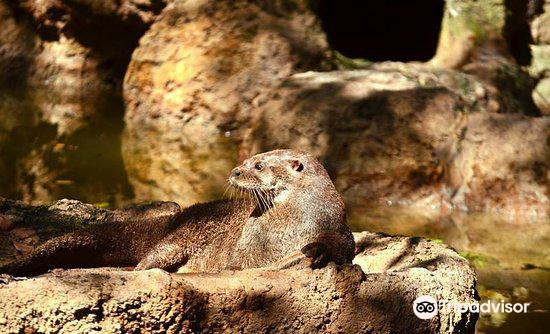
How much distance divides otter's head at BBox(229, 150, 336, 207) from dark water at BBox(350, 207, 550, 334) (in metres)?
1.85

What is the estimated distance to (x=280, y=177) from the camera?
4434 millimetres

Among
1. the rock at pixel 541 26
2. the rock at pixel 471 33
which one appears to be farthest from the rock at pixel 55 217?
the rock at pixel 541 26

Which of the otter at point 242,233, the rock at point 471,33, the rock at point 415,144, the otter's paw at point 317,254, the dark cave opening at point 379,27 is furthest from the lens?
the dark cave opening at point 379,27

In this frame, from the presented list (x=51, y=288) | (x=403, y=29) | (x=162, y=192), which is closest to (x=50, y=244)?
(x=51, y=288)

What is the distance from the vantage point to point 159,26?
1090 cm

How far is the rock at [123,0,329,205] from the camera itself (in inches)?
400

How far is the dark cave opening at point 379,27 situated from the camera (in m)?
12.2

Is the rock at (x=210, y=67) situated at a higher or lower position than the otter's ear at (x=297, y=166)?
lower

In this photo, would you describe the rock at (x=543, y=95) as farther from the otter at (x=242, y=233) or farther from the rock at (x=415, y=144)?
the otter at (x=242, y=233)

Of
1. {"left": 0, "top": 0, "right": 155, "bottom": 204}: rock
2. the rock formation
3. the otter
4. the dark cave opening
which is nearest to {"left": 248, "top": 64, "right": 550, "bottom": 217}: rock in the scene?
{"left": 0, "top": 0, "right": 155, "bottom": 204}: rock

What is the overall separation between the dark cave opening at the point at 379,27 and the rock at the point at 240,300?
27.8ft

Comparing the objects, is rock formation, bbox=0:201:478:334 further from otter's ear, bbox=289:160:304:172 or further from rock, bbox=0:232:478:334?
otter's ear, bbox=289:160:304:172

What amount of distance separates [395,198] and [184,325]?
5.39 m

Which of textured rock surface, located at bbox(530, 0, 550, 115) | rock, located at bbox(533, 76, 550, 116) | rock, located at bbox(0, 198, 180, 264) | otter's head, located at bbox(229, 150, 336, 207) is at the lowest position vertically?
rock, located at bbox(533, 76, 550, 116)
